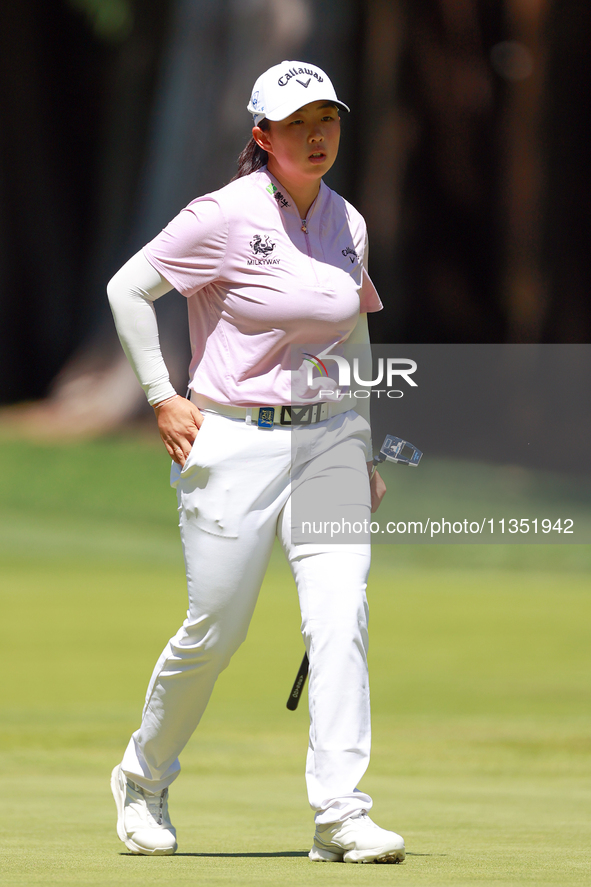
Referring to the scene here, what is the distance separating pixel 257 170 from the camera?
4.28m

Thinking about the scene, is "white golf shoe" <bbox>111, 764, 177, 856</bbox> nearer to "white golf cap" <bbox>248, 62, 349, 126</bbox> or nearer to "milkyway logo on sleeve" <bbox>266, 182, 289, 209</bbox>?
"milkyway logo on sleeve" <bbox>266, 182, 289, 209</bbox>

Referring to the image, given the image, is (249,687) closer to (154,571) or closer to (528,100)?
(154,571)

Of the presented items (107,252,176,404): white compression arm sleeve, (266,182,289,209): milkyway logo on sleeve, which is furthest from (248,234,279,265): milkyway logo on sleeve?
(107,252,176,404): white compression arm sleeve

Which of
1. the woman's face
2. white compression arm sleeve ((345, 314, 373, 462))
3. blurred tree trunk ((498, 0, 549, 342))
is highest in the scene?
blurred tree trunk ((498, 0, 549, 342))

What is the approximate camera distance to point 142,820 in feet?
13.6

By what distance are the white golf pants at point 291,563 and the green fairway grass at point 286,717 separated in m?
0.34

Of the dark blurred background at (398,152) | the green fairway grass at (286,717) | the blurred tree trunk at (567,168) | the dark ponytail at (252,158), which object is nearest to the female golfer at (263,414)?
the dark ponytail at (252,158)

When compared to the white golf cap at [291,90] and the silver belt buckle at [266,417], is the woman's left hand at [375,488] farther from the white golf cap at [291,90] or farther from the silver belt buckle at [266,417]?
the white golf cap at [291,90]

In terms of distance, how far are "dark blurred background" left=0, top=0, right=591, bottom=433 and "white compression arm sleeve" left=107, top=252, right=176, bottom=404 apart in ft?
47.0

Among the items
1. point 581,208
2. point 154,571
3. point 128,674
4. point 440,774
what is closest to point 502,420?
point 581,208

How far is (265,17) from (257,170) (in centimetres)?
1493

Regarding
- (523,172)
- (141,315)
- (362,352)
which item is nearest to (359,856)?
(362,352)

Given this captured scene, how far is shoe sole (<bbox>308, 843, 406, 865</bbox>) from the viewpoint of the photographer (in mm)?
3736

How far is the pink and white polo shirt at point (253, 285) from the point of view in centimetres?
404
